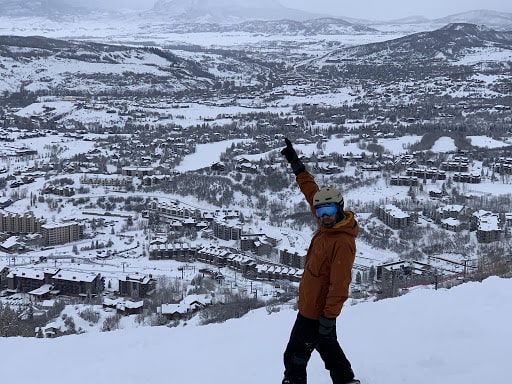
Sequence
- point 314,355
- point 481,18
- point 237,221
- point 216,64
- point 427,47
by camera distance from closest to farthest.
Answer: point 314,355 < point 237,221 < point 216,64 < point 427,47 < point 481,18

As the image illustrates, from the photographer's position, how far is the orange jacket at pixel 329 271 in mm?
1934

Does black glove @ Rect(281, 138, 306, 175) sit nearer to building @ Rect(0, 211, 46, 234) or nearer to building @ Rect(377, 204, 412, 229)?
building @ Rect(377, 204, 412, 229)

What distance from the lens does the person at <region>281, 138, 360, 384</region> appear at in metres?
1.94

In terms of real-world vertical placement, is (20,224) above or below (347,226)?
below

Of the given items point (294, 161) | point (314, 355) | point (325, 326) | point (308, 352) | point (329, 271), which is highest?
point (294, 161)

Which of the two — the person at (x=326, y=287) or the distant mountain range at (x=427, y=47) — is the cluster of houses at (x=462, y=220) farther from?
the distant mountain range at (x=427, y=47)

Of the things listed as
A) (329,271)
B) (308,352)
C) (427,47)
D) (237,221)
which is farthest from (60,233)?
(427,47)

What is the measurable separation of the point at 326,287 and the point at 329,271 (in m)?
0.06

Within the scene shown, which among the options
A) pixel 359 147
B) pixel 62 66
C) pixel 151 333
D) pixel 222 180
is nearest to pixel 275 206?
pixel 222 180

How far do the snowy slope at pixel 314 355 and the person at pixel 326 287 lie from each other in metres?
0.35

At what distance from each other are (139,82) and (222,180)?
3630 cm

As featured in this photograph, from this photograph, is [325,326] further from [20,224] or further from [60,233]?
[20,224]

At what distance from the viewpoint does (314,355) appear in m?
2.77

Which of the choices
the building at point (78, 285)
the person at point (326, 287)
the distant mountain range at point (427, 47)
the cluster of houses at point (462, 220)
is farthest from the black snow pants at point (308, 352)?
the distant mountain range at point (427, 47)
